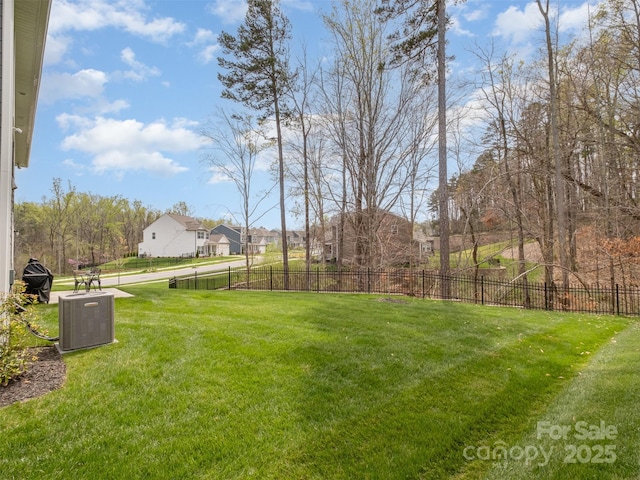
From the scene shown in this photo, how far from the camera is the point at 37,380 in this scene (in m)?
3.14

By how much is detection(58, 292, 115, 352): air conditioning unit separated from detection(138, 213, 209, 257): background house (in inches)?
1605

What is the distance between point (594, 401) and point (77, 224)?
41.1 metres

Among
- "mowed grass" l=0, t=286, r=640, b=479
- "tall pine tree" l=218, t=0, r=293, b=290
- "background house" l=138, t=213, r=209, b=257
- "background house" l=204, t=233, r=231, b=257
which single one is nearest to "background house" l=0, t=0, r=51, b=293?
"mowed grass" l=0, t=286, r=640, b=479

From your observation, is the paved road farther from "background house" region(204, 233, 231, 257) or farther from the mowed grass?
"background house" region(204, 233, 231, 257)

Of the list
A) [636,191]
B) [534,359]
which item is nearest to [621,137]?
[636,191]

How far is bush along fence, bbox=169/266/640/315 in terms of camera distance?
988cm

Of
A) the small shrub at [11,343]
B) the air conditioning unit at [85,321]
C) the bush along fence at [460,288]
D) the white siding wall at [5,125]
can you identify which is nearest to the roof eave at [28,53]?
the white siding wall at [5,125]

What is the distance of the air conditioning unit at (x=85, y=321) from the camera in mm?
3836

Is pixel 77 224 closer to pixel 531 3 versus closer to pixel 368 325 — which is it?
pixel 368 325

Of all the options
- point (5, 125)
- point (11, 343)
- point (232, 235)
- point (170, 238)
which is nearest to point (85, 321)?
point (11, 343)

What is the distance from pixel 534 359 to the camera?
4484 millimetres

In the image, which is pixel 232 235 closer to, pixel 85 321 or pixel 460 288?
pixel 460 288

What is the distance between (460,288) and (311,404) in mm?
9669

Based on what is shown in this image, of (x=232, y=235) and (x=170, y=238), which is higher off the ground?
(x=232, y=235)
